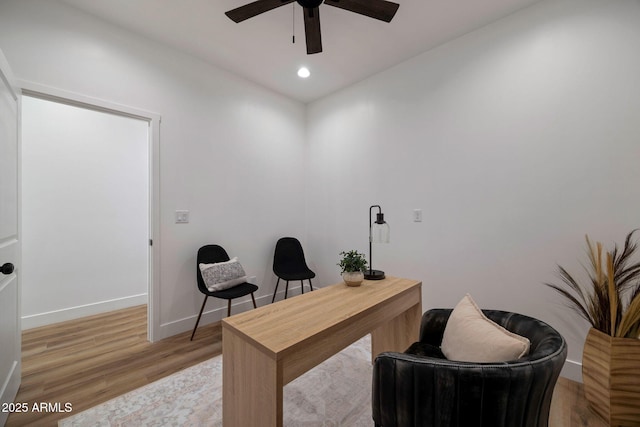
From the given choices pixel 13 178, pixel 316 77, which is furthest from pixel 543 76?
pixel 13 178

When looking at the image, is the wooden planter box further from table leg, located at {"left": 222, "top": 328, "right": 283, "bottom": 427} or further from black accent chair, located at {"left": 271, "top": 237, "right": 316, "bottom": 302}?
black accent chair, located at {"left": 271, "top": 237, "right": 316, "bottom": 302}

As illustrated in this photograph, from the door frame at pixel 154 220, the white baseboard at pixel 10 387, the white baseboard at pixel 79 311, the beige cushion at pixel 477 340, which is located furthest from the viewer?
the white baseboard at pixel 79 311

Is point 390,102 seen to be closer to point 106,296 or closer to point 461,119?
point 461,119

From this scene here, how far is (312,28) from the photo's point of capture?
6.04 feet

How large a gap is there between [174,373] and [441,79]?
11.3ft

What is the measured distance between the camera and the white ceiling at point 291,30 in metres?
2.06

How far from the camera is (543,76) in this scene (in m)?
2.03

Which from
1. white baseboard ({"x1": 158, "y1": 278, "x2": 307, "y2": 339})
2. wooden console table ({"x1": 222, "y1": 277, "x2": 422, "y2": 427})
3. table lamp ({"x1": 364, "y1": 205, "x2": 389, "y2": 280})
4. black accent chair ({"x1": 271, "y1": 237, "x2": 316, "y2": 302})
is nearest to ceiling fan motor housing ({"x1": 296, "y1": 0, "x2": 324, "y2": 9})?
table lamp ({"x1": 364, "y1": 205, "x2": 389, "y2": 280})

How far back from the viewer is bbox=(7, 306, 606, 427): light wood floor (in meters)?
1.66

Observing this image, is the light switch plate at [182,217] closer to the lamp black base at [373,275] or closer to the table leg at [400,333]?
the lamp black base at [373,275]

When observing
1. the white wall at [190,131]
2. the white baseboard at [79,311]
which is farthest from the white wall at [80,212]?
the white wall at [190,131]

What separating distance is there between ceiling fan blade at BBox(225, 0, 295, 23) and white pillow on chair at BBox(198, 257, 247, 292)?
2.05m

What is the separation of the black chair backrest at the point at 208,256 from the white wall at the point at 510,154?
1.58 meters

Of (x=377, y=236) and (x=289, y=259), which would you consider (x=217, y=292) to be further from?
(x=377, y=236)
